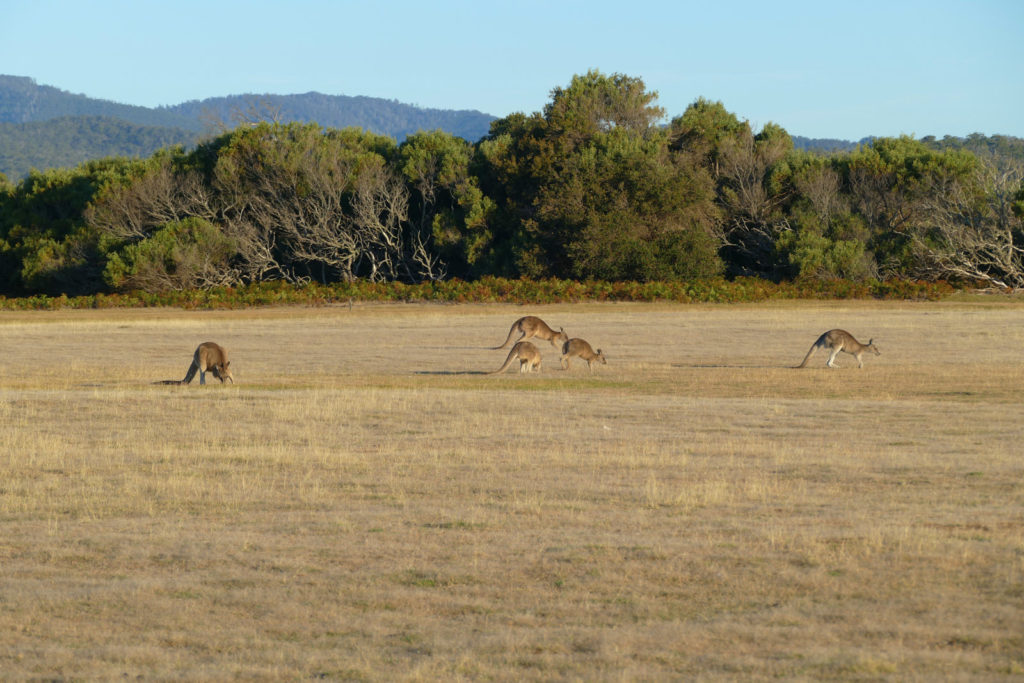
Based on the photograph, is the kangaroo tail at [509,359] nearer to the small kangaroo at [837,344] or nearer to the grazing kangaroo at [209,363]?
the grazing kangaroo at [209,363]

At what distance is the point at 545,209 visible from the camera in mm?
60094

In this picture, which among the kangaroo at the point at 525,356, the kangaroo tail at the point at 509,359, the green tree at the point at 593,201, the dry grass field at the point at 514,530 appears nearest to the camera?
the dry grass field at the point at 514,530

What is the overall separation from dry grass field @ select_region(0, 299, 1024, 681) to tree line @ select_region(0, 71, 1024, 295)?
3770cm

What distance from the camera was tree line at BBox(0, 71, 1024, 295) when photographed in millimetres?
60406

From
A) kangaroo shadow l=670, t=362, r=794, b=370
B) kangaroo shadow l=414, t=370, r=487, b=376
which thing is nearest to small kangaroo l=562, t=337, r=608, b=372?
kangaroo shadow l=414, t=370, r=487, b=376

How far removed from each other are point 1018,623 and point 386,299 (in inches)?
2008

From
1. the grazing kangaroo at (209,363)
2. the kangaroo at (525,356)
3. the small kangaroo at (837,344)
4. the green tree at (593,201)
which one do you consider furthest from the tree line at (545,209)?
the grazing kangaroo at (209,363)

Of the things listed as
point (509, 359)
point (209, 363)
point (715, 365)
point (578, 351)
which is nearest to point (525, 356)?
point (509, 359)

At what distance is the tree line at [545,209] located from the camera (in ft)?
198

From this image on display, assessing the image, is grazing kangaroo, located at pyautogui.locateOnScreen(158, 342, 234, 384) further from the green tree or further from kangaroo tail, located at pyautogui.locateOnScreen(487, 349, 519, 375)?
the green tree

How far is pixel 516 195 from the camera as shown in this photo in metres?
66.4

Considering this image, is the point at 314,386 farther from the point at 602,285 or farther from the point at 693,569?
the point at 602,285

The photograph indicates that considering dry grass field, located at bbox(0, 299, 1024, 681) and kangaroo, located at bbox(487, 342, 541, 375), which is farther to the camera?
kangaroo, located at bbox(487, 342, 541, 375)

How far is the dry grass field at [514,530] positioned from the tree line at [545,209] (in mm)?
37703
